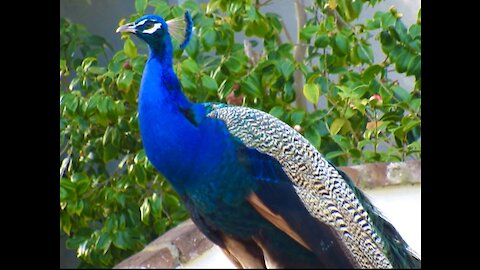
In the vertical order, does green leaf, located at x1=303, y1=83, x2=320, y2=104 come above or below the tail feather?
above

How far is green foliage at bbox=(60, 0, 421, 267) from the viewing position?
112 inches

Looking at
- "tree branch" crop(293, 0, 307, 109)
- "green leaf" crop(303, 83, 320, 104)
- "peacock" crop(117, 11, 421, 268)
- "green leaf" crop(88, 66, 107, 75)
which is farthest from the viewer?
"tree branch" crop(293, 0, 307, 109)

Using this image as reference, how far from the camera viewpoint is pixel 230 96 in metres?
2.87

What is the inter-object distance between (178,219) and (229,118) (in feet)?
3.29

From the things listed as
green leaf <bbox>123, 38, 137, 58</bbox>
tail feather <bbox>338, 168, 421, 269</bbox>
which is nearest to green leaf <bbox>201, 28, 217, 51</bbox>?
green leaf <bbox>123, 38, 137, 58</bbox>

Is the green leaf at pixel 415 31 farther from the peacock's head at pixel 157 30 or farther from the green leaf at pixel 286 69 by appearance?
the peacock's head at pixel 157 30

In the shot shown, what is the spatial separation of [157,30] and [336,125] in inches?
42.3

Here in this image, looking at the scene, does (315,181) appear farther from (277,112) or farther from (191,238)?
(277,112)

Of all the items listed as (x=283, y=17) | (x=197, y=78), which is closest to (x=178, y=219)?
(x=197, y=78)

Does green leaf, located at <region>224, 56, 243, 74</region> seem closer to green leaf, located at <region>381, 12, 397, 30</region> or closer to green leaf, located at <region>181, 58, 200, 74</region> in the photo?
green leaf, located at <region>181, 58, 200, 74</region>

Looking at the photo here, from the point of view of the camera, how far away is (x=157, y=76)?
6.29 ft

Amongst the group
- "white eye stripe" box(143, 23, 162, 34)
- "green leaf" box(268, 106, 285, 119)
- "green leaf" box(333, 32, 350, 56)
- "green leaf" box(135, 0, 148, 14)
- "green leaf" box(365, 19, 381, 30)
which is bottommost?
"green leaf" box(268, 106, 285, 119)

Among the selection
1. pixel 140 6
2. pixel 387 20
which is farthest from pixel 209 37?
pixel 387 20
